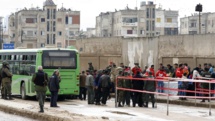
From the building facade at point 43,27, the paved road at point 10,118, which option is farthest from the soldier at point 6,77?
A: the building facade at point 43,27

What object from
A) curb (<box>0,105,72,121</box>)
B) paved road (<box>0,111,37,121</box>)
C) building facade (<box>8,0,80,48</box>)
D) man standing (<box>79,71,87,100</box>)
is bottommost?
paved road (<box>0,111,37,121</box>)

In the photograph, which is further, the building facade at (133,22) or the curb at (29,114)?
the building facade at (133,22)

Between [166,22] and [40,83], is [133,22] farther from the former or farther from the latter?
[40,83]

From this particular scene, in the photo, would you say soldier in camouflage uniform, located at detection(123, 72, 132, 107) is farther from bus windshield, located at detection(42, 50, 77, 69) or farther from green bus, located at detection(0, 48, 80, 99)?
bus windshield, located at detection(42, 50, 77, 69)

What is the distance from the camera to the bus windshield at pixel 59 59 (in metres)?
30.3

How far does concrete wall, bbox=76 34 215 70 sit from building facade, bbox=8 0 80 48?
8608 centimetres

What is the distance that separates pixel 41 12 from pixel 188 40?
105m

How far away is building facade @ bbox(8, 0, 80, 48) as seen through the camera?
456 ft

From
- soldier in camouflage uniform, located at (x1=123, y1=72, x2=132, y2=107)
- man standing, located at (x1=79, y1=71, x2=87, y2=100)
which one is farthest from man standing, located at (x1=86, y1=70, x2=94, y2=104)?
man standing, located at (x1=79, y1=71, x2=87, y2=100)

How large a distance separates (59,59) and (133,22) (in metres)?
111

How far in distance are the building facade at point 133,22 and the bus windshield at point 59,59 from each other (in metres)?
104

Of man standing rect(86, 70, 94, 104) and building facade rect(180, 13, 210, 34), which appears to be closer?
man standing rect(86, 70, 94, 104)

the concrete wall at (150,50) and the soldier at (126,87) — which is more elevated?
the concrete wall at (150,50)

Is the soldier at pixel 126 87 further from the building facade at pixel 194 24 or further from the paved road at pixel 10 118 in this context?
the building facade at pixel 194 24
